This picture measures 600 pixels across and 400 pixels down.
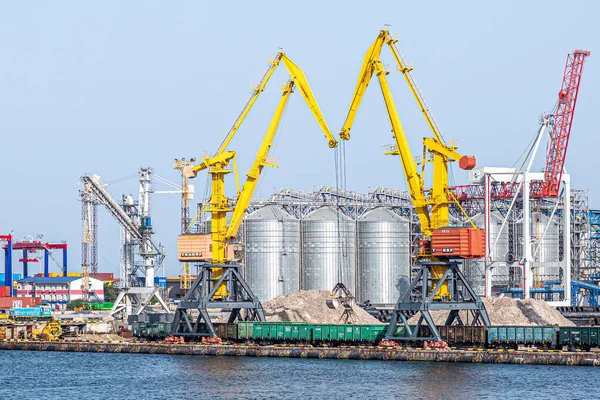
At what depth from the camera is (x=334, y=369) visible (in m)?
85.8

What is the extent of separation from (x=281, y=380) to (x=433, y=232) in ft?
75.1

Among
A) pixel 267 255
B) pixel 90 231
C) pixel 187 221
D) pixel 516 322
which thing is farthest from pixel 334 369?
pixel 90 231

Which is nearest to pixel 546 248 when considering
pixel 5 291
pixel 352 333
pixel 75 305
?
pixel 352 333

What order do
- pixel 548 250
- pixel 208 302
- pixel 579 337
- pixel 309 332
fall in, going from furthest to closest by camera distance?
pixel 548 250, pixel 208 302, pixel 309 332, pixel 579 337

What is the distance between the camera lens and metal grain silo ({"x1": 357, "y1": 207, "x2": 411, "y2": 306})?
14762 centimetres

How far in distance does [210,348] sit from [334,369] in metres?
16.8

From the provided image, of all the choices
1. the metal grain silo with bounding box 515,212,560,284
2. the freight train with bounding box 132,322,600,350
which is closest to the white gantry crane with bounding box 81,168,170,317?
the freight train with bounding box 132,322,600,350

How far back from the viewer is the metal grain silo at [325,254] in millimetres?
147750

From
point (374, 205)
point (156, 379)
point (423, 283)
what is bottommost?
point (156, 379)

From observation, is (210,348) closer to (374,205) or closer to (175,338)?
(175,338)

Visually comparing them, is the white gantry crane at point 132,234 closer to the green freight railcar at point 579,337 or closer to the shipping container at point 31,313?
the shipping container at point 31,313

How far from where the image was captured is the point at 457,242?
309ft

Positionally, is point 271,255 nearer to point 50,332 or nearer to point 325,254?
point 325,254

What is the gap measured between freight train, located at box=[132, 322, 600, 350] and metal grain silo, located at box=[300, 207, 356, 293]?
40.8 m
